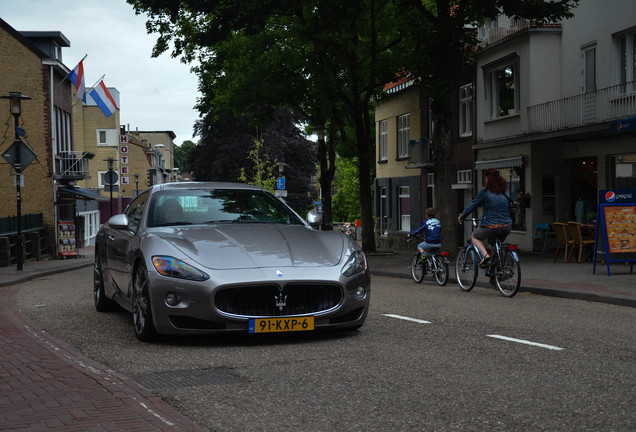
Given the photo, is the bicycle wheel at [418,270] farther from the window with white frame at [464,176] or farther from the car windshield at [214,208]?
the window with white frame at [464,176]

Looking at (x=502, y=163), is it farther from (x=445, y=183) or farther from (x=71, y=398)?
(x=71, y=398)

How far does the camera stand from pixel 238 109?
1225 inches

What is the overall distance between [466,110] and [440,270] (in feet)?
55.9

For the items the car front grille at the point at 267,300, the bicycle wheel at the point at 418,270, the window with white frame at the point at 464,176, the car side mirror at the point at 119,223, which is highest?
the window with white frame at the point at 464,176

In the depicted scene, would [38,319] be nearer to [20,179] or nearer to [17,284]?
[17,284]

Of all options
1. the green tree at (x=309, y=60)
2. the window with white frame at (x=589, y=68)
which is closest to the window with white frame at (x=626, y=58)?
the window with white frame at (x=589, y=68)

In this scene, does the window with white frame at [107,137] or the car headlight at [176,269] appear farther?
the window with white frame at [107,137]

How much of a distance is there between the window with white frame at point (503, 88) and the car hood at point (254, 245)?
20809mm

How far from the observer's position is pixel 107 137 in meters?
75.2

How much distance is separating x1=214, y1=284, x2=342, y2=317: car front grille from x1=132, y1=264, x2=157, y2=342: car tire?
0.77 metres

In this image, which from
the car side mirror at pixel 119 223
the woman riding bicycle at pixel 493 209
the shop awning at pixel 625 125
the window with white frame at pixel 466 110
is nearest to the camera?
the car side mirror at pixel 119 223

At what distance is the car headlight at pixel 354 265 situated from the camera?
7.47 metres

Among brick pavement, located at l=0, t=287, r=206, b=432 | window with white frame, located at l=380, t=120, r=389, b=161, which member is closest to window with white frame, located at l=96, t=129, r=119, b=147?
window with white frame, located at l=380, t=120, r=389, b=161

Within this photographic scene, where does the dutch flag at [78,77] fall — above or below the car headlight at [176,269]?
above
